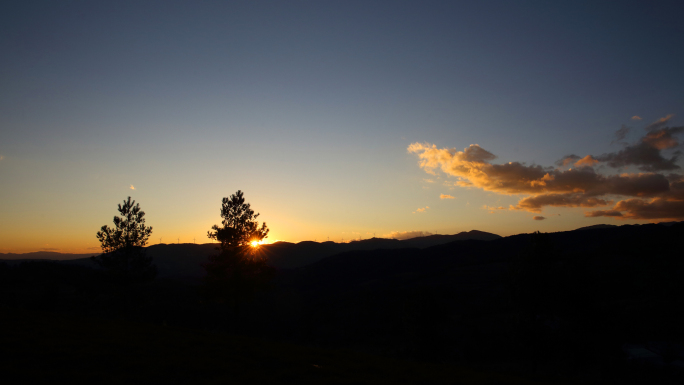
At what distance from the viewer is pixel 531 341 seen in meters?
27.5

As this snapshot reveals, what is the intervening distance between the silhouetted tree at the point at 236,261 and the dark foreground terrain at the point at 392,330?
2.58m

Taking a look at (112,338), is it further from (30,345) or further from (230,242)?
(230,242)

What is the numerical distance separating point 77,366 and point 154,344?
509 cm

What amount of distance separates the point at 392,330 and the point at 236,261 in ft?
149

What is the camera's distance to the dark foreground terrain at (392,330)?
625 inches

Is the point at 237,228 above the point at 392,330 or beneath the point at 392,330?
above

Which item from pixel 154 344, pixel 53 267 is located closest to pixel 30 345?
pixel 154 344

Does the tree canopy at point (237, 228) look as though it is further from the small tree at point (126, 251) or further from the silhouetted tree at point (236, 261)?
Result: the small tree at point (126, 251)

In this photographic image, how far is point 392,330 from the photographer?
6750 cm

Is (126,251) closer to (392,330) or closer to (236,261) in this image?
(236,261)

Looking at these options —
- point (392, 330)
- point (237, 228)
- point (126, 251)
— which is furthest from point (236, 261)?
point (392, 330)

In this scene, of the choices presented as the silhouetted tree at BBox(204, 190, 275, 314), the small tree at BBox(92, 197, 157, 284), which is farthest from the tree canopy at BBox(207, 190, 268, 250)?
the small tree at BBox(92, 197, 157, 284)

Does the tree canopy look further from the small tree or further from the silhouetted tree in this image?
the small tree

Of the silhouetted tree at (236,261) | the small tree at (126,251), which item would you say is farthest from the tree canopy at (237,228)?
the small tree at (126,251)
